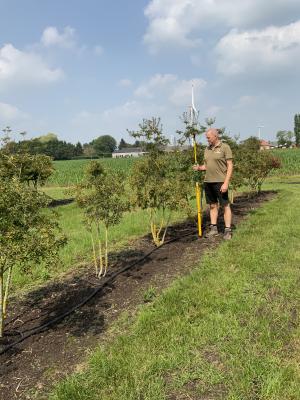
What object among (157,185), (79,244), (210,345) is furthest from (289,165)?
(210,345)

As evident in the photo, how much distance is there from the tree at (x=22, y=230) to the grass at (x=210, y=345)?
117cm

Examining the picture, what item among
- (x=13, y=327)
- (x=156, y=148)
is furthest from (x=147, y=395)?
(x=156, y=148)

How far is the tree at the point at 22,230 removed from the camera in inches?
154

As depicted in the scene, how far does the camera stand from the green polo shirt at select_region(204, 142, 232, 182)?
8.17 meters

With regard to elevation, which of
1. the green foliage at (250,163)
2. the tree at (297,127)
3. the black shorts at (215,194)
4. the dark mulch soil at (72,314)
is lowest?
the dark mulch soil at (72,314)

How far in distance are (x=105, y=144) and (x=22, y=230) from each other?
147 metres

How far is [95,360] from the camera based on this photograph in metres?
3.79

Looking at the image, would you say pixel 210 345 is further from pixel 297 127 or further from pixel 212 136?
pixel 297 127

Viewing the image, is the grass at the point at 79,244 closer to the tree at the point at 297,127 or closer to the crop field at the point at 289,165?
the crop field at the point at 289,165

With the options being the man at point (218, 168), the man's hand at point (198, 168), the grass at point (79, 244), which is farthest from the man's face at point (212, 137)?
the grass at point (79, 244)

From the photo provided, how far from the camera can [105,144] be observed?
5871 inches

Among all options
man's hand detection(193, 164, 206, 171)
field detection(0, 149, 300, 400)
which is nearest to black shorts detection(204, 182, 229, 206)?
man's hand detection(193, 164, 206, 171)

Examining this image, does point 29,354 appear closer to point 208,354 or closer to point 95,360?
point 95,360

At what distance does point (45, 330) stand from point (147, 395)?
1834mm
